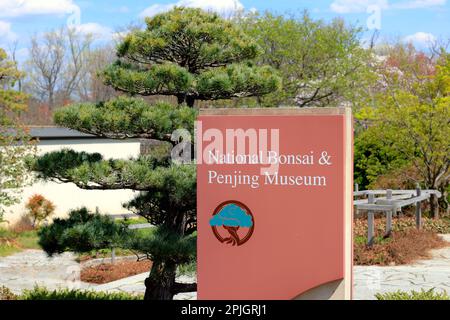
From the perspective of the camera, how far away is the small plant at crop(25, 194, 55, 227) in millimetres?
17328

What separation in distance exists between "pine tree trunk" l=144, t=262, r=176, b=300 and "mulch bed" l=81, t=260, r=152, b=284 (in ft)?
13.9

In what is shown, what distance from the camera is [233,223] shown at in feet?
18.4

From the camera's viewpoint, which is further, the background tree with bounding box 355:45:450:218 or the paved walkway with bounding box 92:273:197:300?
the background tree with bounding box 355:45:450:218

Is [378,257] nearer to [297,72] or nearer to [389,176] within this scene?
[389,176]

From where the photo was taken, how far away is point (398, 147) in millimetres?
16422

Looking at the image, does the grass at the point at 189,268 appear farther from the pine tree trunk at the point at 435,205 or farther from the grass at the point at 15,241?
the pine tree trunk at the point at 435,205

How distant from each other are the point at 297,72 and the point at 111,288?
523 inches

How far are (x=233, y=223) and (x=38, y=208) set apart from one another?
12803mm

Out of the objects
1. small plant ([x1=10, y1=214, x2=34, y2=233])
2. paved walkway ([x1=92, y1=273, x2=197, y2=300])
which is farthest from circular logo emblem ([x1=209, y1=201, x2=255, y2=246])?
small plant ([x1=10, y1=214, x2=34, y2=233])

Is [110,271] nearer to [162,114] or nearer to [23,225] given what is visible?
[162,114]

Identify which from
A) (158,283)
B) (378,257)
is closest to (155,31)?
(158,283)

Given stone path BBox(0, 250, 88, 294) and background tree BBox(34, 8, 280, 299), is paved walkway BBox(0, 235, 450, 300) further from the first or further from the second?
background tree BBox(34, 8, 280, 299)

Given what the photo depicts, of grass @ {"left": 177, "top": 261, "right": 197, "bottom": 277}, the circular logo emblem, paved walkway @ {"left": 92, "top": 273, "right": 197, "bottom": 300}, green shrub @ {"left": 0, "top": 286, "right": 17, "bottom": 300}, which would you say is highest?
the circular logo emblem

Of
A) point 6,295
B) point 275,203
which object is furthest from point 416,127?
point 275,203
